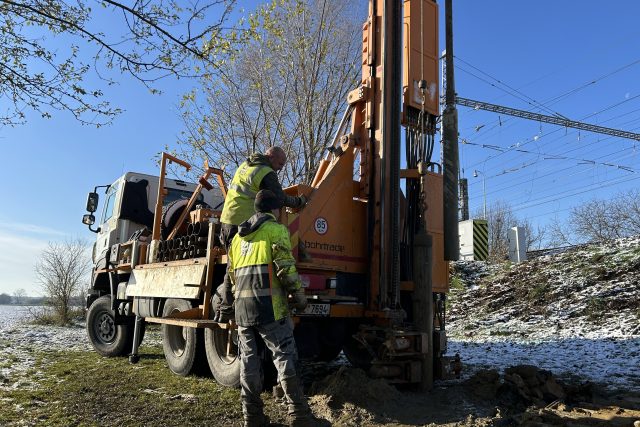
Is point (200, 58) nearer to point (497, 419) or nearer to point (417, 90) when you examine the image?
point (417, 90)

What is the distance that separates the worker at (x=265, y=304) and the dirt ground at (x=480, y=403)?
0.55 m

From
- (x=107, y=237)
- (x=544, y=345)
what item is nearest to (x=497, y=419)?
(x=544, y=345)

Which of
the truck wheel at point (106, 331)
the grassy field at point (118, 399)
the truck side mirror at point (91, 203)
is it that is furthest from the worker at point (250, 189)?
the truck side mirror at point (91, 203)

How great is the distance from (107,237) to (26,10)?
521 cm

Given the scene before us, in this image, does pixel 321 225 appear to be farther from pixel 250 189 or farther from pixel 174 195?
pixel 174 195

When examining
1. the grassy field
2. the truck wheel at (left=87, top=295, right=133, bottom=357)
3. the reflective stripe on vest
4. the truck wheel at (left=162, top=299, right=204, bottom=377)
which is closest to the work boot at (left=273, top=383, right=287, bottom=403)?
Result: the grassy field

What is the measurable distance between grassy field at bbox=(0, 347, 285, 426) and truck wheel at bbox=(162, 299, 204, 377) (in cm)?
15

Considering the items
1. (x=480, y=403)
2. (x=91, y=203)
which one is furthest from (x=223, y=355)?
(x=91, y=203)

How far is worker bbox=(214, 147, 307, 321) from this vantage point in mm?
5184

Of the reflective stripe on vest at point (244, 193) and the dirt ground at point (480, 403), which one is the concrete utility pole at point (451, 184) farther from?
the reflective stripe on vest at point (244, 193)

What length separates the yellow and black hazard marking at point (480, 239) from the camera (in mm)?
16484

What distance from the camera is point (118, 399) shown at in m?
5.56

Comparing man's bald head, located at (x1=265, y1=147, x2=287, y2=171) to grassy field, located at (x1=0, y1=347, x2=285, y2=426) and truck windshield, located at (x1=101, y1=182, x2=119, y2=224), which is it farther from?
truck windshield, located at (x1=101, y1=182, x2=119, y2=224)

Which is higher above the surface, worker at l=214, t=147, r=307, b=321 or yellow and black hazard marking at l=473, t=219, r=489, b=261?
yellow and black hazard marking at l=473, t=219, r=489, b=261
